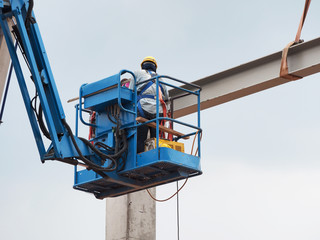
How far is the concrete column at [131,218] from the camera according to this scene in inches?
660

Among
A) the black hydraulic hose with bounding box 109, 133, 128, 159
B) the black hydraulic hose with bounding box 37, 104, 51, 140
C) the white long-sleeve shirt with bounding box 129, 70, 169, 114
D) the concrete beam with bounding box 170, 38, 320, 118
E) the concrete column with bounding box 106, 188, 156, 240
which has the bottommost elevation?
the concrete column with bounding box 106, 188, 156, 240

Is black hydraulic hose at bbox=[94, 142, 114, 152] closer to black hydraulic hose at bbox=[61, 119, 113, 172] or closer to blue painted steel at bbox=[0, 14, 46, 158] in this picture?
black hydraulic hose at bbox=[61, 119, 113, 172]

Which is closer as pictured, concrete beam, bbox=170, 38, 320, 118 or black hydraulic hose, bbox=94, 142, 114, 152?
black hydraulic hose, bbox=94, 142, 114, 152

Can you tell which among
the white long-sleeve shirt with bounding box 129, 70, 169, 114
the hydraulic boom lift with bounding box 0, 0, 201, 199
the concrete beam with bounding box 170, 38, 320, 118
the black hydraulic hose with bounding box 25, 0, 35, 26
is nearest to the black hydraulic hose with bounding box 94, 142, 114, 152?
the hydraulic boom lift with bounding box 0, 0, 201, 199

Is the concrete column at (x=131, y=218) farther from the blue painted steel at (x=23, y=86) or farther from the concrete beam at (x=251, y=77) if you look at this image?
the blue painted steel at (x=23, y=86)

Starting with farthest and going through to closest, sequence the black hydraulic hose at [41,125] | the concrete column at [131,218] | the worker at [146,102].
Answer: the concrete column at [131,218] → the worker at [146,102] → the black hydraulic hose at [41,125]

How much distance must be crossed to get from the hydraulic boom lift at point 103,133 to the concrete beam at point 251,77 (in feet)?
8.22

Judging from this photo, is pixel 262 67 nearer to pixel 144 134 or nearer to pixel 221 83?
pixel 221 83

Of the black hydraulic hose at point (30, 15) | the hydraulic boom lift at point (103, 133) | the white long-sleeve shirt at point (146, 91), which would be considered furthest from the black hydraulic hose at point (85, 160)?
the black hydraulic hose at point (30, 15)

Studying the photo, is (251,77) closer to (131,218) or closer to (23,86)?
(131,218)

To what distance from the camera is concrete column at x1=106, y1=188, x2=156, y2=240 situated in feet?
55.0

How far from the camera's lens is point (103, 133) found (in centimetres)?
1373

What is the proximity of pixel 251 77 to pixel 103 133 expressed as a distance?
12.1 feet

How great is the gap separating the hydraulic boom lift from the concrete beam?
98.6 inches
